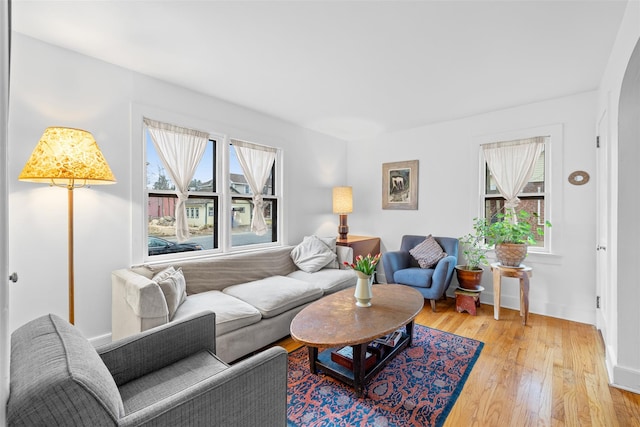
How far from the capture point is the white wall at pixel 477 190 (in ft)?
10.2

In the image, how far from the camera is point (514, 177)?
351cm

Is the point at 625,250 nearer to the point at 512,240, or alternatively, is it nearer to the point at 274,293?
the point at 512,240

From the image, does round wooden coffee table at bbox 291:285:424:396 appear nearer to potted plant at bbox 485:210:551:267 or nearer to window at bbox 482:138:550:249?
potted plant at bbox 485:210:551:267

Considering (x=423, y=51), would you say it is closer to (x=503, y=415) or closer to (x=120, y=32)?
(x=120, y=32)

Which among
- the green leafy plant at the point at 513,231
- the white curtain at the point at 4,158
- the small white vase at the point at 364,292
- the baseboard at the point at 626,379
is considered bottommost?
the baseboard at the point at 626,379

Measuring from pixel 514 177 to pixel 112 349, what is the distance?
4101 millimetres

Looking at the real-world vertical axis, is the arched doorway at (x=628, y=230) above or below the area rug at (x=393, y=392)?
above

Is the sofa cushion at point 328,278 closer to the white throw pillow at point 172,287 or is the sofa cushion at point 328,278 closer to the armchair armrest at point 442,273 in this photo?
the armchair armrest at point 442,273

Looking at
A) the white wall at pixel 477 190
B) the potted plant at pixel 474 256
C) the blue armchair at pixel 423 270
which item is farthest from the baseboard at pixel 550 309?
the blue armchair at pixel 423 270

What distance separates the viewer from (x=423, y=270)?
3574mm

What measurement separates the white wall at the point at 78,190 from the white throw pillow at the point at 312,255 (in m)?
1.78

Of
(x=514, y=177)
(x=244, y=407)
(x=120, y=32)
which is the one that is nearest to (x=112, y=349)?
(x=244, y=407)

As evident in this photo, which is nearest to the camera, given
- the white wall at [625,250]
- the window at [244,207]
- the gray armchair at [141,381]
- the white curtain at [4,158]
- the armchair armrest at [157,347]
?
the white curtain at [4,158]

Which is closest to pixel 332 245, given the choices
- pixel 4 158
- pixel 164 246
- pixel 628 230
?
pixel 164 246
